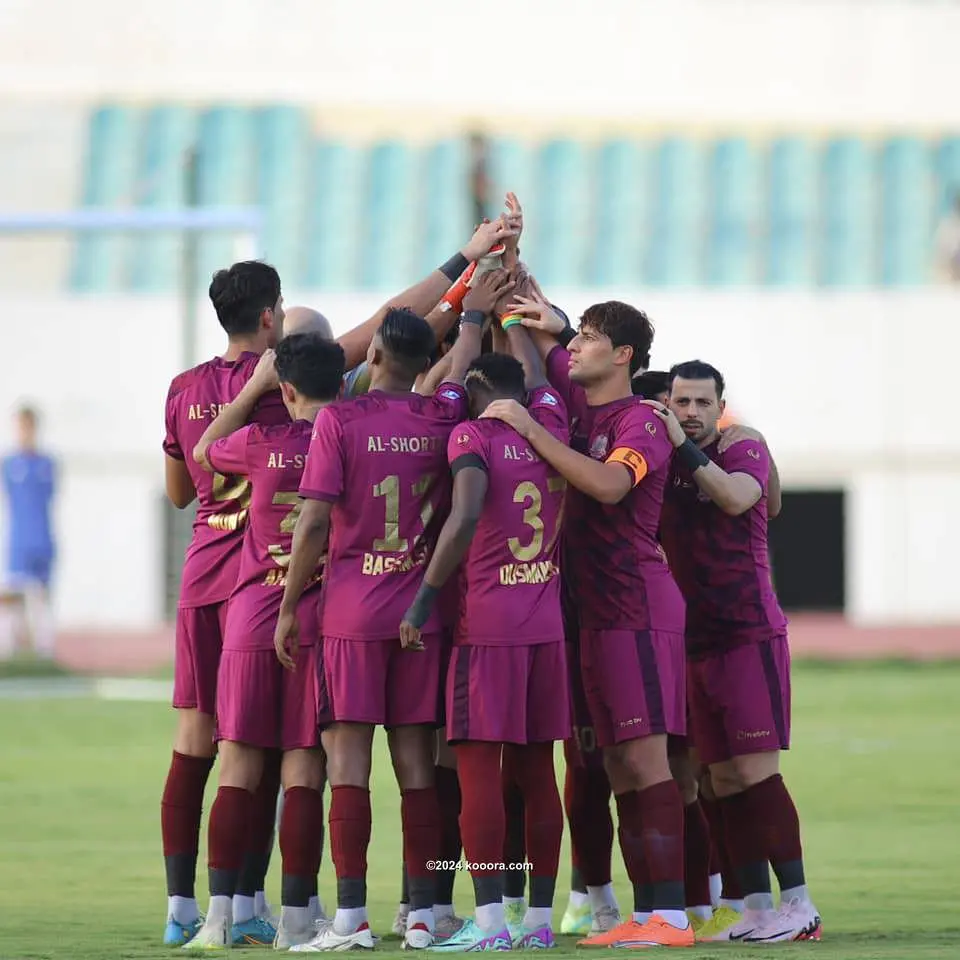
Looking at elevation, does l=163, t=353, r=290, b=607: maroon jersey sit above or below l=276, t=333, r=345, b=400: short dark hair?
below

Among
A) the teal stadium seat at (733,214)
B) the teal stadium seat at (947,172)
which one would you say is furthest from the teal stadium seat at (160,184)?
the teal stadium seat at (947,172)

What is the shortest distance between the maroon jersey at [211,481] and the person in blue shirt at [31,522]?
10.8m

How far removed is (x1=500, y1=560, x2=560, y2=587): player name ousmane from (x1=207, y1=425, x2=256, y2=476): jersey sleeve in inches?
37.2

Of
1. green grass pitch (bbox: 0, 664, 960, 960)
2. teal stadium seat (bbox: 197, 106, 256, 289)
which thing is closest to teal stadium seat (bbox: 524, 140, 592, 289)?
teal stadium seat (bbox: 197, 106, 256, 289)

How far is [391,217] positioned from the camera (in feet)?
100

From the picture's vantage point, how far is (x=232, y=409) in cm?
692

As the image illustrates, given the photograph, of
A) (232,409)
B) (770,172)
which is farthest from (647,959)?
(770,172)

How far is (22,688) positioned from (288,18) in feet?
51.1

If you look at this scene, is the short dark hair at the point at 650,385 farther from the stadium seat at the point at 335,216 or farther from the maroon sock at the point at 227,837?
the stadium seat at the point at 335,216

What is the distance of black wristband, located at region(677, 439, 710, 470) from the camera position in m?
6.91

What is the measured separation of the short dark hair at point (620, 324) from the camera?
682 cm

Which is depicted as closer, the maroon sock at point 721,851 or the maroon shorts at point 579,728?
the maroon shorts at point 579,728

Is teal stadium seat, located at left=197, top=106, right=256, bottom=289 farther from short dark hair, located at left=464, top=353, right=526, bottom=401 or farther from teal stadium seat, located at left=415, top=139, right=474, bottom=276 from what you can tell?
short dark hair, located at left=464, top=353, right=526, bottom=401

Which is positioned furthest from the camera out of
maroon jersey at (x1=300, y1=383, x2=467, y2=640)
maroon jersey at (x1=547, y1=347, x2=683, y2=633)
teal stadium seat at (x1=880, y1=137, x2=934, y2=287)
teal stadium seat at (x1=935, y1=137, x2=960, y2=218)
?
teal stadium seat at (x1=935, y1=137, x2=960, y2=218)
